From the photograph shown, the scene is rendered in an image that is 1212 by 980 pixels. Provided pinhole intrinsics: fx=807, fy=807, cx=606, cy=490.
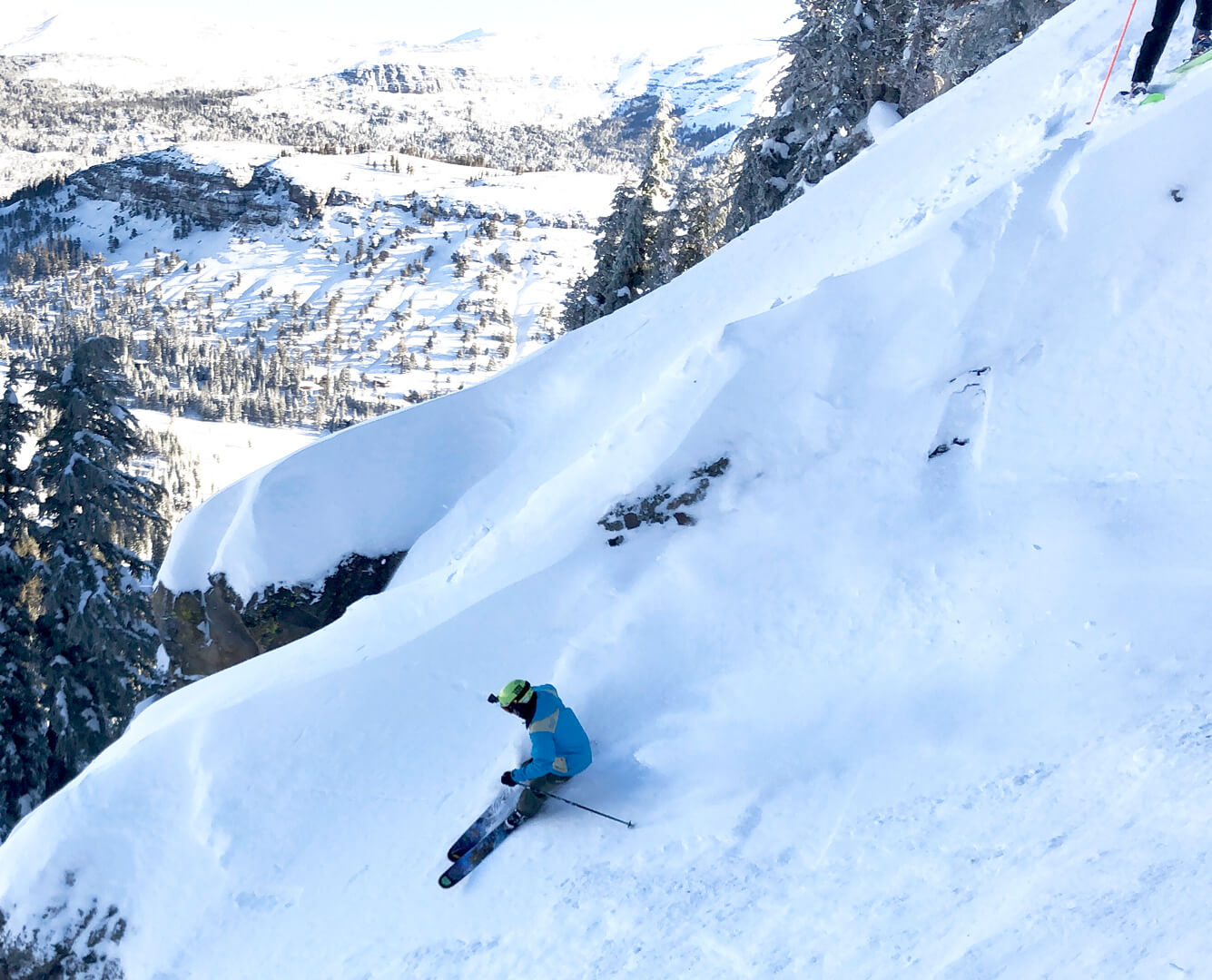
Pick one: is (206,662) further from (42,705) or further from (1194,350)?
(1194,350)

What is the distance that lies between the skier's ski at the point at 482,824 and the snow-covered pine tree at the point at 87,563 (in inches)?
548

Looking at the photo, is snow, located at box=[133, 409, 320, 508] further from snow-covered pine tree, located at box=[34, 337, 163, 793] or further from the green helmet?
the green helmet

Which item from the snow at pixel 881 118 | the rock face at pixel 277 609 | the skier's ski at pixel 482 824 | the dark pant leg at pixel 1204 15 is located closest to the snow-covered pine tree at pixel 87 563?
the rock face at pixel 277 609

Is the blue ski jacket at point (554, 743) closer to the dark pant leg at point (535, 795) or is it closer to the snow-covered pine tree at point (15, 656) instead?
the dark pant leg at point (535, 795)

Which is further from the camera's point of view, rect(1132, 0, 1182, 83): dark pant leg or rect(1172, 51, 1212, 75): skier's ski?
rect(1172, 51, 1212, 75): skier's ski

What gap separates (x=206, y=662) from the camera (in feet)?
43.6

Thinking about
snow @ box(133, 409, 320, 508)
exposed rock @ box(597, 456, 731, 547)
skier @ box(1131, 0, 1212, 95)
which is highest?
skier @ box(1131, 0, 1212, 95)

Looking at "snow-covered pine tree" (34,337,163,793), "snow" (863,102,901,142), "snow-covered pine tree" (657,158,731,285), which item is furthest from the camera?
"snow-covered pine tree" (657,158,731,285)

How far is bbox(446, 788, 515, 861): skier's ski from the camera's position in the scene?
22.9ft

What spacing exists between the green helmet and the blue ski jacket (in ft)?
0.37

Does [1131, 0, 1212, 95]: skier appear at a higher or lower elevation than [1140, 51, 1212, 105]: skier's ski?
higher

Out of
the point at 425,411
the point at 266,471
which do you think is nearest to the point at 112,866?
the point at 266,471

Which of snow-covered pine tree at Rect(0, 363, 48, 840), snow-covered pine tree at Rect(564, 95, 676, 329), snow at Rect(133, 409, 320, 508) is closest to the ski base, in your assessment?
snow-covered pine tree at Rect(0, 363, 48, 840)

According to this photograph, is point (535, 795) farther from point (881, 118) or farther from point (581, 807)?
point (881, 118)
